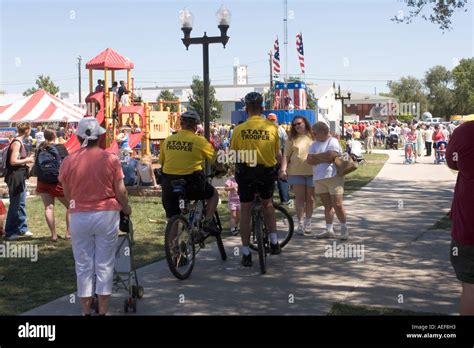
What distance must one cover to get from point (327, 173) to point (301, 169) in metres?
0.56

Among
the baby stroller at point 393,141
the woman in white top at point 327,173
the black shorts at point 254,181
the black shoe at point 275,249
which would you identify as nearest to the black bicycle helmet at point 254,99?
the black shorts at point 254,181

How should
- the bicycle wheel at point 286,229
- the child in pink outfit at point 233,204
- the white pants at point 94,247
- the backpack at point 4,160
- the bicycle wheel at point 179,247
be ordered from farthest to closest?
the backpack at point 4,160
the child in pink outfit at point 233,204
the bicycle wheel at point 286,229
the bicycle wheel at point 179,247
the white pants at point 94,247

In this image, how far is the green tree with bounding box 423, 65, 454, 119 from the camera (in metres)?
111

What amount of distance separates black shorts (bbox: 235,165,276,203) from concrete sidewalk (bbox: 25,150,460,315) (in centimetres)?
87

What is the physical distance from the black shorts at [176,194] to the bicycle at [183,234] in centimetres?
7

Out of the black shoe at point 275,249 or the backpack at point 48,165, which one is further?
the backpack at point 48,165

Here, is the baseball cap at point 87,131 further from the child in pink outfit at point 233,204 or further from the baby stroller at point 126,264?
the child in pink outfit at point 233,204

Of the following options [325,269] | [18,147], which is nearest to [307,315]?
[325,269]

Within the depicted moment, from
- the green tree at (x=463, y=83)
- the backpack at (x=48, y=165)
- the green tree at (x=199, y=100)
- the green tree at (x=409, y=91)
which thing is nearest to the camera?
the backpack at (x=48, y=165)

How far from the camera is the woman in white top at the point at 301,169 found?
966 cm

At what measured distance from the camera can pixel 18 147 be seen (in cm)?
988

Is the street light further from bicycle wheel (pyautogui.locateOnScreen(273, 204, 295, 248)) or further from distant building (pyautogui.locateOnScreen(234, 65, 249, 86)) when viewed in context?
distant building (pyautogui.locateOnScreen(234, 65, 249, 86))

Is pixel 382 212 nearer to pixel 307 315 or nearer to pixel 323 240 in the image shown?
pixel 323 240

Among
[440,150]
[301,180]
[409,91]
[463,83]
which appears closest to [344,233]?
[301,180]
